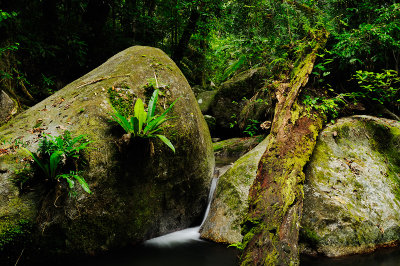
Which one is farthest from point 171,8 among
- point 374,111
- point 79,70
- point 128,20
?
point 374,111

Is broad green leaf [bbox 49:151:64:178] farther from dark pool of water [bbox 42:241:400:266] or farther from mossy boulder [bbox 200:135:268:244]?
mossy boulder [bbox 200:135:268:244]

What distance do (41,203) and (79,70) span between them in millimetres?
5723

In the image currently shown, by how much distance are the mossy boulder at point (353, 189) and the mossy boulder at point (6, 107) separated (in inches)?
209

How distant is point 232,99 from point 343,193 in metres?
7.00

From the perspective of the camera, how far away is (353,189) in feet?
11.2

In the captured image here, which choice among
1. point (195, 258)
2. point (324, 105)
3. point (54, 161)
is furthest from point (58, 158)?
point (324, 105)

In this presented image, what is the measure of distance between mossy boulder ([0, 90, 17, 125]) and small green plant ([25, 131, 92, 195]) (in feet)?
6.74

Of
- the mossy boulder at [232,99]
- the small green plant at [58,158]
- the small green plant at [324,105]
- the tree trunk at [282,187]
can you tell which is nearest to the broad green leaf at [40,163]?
the small green plant at [58,158]

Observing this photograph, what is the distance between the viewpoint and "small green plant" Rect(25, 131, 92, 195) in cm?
259

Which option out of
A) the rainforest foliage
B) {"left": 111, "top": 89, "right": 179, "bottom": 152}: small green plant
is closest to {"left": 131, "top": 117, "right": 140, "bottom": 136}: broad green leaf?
{"left": 111, "top": 89, "right": 179, "bottom": 152}: small green plant

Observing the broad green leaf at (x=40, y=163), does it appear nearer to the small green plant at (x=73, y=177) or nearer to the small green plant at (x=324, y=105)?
the small green plant at (x=73, y=177)

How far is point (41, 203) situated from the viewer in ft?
8.73

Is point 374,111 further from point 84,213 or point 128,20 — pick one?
point 128,20

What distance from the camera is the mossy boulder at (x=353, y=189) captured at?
3.01m
